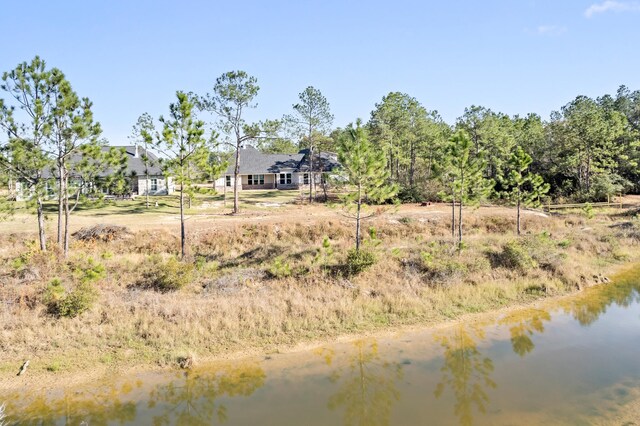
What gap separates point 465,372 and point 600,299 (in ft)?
39.5

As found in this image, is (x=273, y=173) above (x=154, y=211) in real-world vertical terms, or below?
above

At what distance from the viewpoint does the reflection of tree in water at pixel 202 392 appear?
12.1 m

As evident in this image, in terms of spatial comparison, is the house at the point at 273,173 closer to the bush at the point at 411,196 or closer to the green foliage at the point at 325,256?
the bush at the point at 411,196

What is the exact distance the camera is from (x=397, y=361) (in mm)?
15320

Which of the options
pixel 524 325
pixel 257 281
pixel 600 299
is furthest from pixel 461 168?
pixel 257 281

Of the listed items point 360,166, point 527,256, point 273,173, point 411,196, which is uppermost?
point 273,173

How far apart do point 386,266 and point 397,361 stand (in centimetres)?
877

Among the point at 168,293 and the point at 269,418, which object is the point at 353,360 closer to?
the point at 269,418

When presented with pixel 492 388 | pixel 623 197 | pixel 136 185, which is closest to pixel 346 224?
pixel 492 388

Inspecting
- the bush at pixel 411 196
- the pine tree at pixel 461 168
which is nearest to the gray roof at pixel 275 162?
the bush at pixel 411 196

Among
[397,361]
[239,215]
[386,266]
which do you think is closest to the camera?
[397,361]

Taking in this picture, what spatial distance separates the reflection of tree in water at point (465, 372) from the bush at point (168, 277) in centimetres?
1215

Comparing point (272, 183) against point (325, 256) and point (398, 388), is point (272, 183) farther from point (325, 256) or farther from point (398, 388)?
point (398, 388)

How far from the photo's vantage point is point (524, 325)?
1883 cm
